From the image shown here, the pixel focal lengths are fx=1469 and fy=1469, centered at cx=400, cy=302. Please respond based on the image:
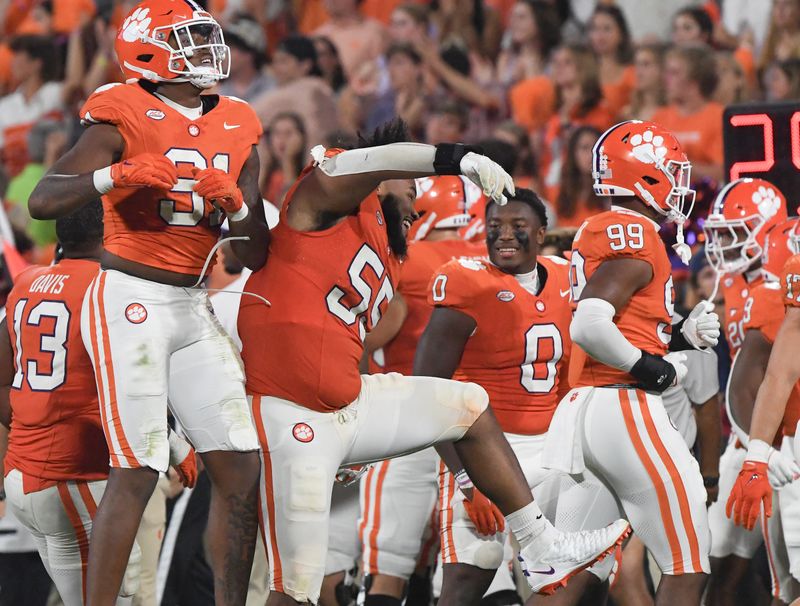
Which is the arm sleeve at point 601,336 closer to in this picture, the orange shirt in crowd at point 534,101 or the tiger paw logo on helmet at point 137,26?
the tiger paw logo on helmet at point 137,26

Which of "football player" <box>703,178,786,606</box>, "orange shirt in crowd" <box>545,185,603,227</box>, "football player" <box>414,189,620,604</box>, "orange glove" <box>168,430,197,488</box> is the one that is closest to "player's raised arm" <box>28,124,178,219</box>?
"orange glove" <box>168,430,197,488</box>

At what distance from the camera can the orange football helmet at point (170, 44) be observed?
4.94 meters

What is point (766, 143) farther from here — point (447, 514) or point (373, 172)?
point (373, 172)

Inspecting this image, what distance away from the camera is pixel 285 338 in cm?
488

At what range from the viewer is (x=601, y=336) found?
5117 mm

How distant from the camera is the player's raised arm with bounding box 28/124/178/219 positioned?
15.2 ft

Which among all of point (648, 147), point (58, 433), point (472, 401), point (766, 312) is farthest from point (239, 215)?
point (766, 312)

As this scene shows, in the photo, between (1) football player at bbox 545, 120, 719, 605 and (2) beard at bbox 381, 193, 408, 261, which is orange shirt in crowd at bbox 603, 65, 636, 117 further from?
(2) beard at bbox 381, 193, 408, 261

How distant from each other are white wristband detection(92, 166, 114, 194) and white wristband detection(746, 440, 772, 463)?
102 inches

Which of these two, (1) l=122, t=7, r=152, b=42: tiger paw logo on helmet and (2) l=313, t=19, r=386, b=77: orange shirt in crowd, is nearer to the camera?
(1) l=122, t=7, r=152, b=42: tiger paw logo on helmet

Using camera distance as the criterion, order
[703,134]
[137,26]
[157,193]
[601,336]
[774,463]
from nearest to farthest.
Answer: [157,193] < [137,26] < [601,336] < [774,463] < [703,134]

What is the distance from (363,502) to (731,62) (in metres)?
4.30

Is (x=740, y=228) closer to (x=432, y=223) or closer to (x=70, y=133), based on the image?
(x=432, y=223)

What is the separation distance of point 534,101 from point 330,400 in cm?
590
